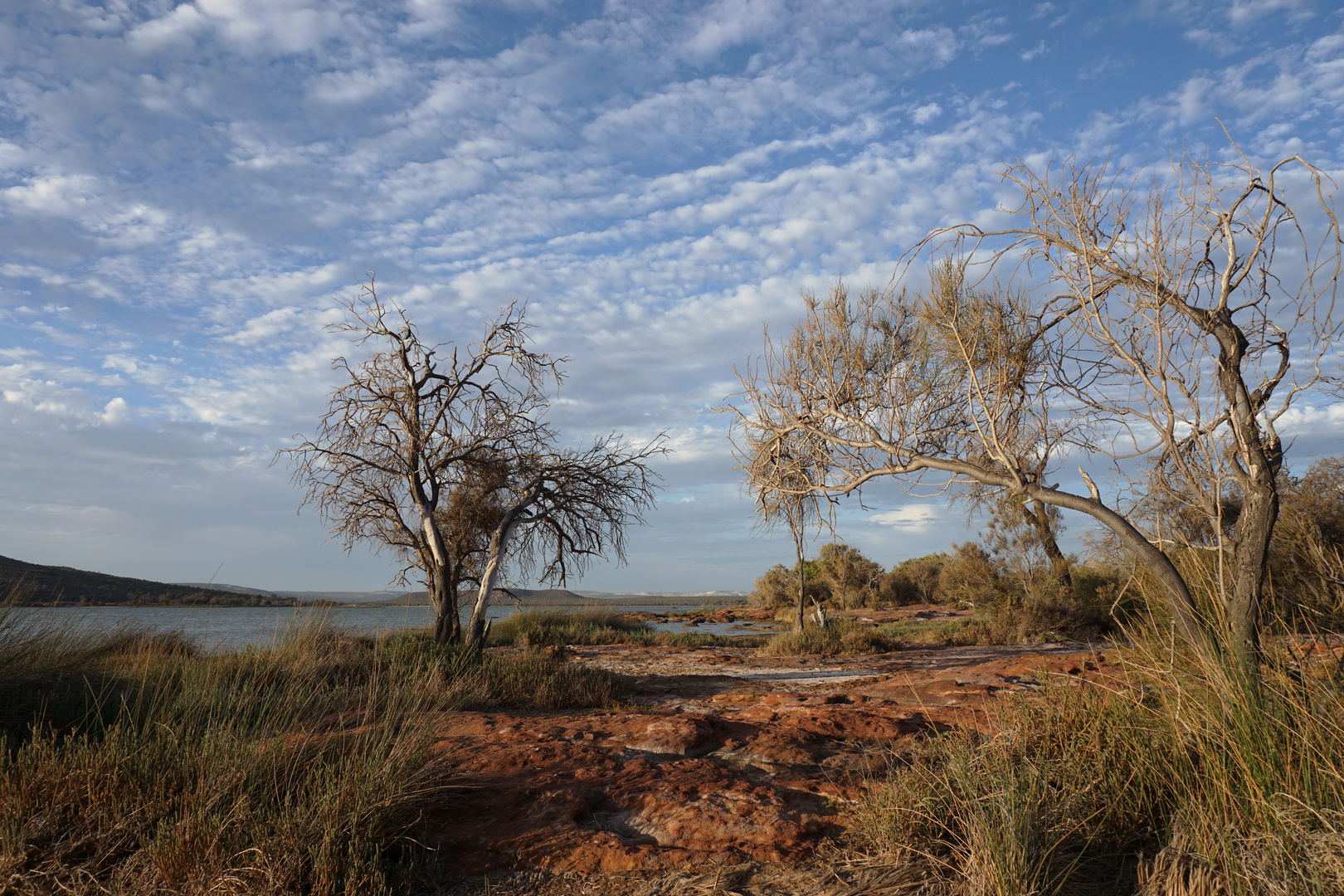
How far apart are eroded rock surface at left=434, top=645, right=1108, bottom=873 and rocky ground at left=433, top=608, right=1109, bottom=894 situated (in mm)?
11

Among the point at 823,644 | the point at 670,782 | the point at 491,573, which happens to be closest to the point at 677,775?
the point at 670,782

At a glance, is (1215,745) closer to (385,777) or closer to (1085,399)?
(1085,399)

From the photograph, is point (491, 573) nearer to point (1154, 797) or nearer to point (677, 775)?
point (677, 775)

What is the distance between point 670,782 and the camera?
15.1 ft

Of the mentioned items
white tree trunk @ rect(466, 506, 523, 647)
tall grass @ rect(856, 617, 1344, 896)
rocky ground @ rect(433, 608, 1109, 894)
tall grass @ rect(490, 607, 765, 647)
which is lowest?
tall grass @ rect(490, 607, 765, 647)

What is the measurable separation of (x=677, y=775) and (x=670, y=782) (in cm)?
12

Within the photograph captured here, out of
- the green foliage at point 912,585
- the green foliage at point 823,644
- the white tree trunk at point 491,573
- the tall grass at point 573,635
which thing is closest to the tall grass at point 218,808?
the white tree trunk at point 491,573

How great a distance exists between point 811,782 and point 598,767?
4.73 ft

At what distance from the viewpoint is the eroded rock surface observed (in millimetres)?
3889

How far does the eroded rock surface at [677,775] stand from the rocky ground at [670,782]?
1 centimetres

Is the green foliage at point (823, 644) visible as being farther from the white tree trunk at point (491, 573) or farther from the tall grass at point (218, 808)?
the tall grass at point (218, 808)

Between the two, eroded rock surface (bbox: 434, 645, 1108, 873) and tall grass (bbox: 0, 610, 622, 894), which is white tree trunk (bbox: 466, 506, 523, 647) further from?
tall grass (bbox: 0, 610, 622, 894)

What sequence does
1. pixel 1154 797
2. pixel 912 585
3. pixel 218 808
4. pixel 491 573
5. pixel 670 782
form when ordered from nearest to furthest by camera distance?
pixel 1154 797 < pixel 218 808 < pixel 670 782 < pixel 491 573 < pixel 912 585

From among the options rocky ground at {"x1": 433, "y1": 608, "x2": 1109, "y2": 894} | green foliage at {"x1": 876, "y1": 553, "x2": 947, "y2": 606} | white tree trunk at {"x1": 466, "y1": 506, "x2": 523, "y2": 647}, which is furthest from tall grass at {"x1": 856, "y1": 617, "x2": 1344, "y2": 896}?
green foliage at {"x1": 876, "y1": 553, "x2": 947, "y2": 606}
